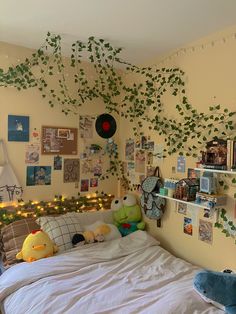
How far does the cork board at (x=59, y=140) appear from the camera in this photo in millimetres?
2816

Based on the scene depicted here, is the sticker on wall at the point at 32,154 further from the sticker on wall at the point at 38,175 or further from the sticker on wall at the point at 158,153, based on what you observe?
the sticker on wall at the point at 158,153

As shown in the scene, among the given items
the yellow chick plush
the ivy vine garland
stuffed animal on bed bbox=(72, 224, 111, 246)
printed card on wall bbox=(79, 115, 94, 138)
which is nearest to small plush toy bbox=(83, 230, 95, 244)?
stuffed animal on bed bbox=(72, 224, 111, 246)

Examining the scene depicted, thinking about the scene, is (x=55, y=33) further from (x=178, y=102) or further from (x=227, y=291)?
(x=227, y=291)

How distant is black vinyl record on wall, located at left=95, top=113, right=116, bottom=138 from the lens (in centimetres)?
313

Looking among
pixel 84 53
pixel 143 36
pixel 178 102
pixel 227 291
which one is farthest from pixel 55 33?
pixel 227 291

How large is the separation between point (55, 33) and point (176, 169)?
1.63 metres

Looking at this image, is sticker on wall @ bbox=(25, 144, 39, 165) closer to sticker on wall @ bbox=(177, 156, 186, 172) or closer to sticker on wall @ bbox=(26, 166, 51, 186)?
sticker on wall @ bbox=(26, 166, 51, 186)

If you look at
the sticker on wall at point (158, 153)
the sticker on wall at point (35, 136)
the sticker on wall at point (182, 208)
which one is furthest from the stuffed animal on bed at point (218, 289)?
the sticker on wall at point (35, 136)

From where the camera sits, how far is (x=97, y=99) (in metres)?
3.14

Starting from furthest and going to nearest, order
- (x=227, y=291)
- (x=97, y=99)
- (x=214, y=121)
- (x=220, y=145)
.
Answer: (x=97, y=99) → (x=214, y=121) → (x=220, y=145) → (x=227, y=291)

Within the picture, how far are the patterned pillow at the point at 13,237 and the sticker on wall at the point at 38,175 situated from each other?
38 cm

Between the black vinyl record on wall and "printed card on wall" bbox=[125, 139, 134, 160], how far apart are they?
0.22m

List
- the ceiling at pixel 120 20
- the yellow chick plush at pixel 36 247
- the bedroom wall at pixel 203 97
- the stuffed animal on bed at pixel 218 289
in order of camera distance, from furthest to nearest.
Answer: the yellow chick plush at pixel 36 247 → the bedroom wall at pixel 203 97 → the ceiling at pixel 120 20 → the stuffed animal on bed at pixel 218 289

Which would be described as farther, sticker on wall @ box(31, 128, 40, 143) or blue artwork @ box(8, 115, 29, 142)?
sticker on wall @ box(31, 128, 40, 143)
